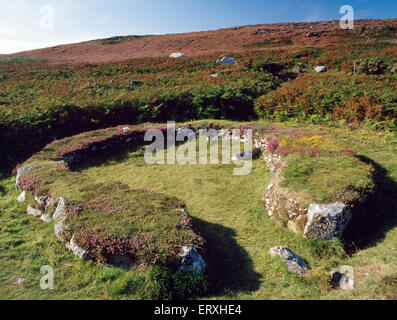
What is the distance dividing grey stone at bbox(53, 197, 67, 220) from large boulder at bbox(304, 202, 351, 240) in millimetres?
6388

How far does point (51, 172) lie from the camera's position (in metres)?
9.27

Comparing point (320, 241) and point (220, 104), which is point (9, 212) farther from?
point (220, 104)

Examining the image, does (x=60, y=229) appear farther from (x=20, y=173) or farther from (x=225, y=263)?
(x=20, y=173)

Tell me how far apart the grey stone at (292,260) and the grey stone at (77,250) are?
4320 mm

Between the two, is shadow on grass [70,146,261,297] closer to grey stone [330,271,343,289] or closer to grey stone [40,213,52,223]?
grey stone [330,271,343,289]

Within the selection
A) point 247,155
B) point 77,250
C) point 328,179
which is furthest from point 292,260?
point 247,155

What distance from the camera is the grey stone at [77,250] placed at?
5703 mm

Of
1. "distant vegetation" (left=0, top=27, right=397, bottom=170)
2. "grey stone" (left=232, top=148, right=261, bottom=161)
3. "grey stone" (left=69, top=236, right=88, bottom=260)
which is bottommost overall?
"grey stone" (left=69, top=236, right=88, bottom=260)

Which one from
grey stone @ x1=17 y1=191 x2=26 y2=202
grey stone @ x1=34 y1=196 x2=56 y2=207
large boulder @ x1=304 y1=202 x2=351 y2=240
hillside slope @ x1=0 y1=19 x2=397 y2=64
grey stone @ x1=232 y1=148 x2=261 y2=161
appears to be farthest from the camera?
hillside slope @ x1=0 y1=19 x2=397 y2=64

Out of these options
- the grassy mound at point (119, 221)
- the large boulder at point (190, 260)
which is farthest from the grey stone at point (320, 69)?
the large boulder at point (190, 260)

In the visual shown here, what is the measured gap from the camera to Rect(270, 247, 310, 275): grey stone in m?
5.45

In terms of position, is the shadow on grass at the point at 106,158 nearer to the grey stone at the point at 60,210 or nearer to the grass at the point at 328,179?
the grey stone at the point at 60,210

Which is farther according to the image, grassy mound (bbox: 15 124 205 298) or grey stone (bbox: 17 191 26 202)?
grey stone (bbox: 17 191 26 202)

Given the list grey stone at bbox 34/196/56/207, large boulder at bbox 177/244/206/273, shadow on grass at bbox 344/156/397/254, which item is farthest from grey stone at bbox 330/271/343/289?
grey stone at bbox 34/196/56/207
